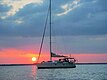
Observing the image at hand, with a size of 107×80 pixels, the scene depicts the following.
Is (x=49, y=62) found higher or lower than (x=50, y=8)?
lower

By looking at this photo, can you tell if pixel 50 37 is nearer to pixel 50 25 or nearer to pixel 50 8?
pixel 50 25

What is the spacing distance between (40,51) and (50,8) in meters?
15.8

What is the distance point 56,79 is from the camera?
258 feet

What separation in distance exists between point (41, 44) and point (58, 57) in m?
8.68

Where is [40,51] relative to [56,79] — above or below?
above

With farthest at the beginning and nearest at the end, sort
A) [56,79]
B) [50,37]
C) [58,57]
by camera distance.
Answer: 1. [58,57]
2. [50,37]
3. [56,79]

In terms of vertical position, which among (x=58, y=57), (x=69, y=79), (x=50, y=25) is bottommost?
(x=69, y=79)

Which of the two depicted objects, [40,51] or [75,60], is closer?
[40,51]

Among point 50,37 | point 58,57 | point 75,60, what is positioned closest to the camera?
point 50,37

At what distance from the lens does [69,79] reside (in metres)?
80.3

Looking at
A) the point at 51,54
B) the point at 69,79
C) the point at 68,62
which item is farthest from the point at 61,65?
the point at 69,79

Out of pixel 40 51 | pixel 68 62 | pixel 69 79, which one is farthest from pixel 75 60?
pixel 69 79

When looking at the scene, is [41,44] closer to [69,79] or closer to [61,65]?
[61,65]

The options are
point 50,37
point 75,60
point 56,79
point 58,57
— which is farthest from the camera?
point 75,60
